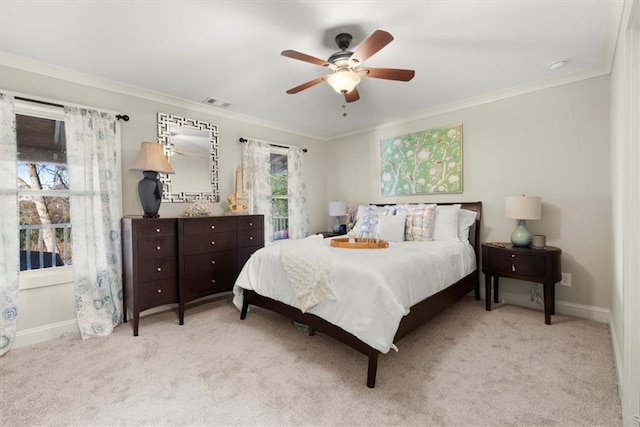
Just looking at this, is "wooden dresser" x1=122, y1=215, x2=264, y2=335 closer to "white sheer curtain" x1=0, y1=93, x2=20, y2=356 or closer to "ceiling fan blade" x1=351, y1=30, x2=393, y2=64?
"white sheer curtain" x1=0, y1=93, x2=20, y2=356

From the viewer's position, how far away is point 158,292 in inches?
110

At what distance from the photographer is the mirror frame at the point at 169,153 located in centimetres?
328

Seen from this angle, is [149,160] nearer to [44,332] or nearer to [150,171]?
[150,171]

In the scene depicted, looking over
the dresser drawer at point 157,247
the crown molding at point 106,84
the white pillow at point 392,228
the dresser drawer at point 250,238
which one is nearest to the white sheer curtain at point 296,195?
the crown molding at point 106,84

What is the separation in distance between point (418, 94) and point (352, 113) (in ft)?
3.12

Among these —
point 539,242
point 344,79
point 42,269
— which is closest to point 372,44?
point 344,79

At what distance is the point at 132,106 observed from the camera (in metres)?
3.06

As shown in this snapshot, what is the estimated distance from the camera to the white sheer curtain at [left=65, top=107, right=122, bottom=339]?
8.71 feet

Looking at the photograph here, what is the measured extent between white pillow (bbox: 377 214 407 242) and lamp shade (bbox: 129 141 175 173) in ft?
7.97

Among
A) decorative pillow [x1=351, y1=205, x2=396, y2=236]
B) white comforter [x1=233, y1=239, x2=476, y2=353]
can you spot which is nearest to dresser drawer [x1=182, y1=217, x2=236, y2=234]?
white comforter [x1=233, y1=239, x2=476, y2=353]

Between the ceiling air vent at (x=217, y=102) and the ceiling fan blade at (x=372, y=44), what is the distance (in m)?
2.02

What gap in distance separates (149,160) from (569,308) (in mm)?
4451

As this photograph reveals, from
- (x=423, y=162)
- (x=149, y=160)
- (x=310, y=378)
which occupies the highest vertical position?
(x=423, y=162)

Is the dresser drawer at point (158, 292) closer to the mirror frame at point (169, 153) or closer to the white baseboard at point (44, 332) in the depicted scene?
the white baseboard at point (44, 332)
